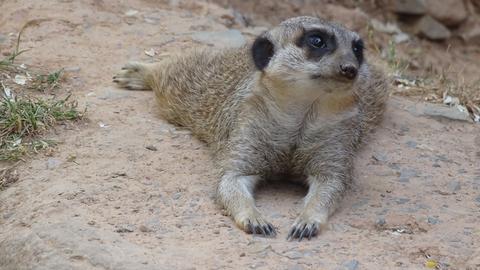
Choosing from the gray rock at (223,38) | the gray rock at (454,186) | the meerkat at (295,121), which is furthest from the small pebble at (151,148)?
the gray rock at (223,38)

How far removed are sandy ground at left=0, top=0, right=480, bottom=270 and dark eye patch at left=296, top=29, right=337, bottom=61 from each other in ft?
2.42

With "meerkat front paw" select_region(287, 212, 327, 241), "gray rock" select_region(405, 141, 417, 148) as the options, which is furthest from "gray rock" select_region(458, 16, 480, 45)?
"meerkat front paw" select_region(287, 212, 327, 241)

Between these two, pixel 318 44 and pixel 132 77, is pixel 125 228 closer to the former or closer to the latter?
pixel 318 44

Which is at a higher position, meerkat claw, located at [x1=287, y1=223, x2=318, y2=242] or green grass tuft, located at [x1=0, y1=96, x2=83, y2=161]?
meerkat claw, located at [x1=287, y1=223, x2=318, y2=242]

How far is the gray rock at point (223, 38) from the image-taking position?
6.58m

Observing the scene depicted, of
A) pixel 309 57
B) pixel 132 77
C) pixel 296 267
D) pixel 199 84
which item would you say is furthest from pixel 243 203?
pixel 132 77

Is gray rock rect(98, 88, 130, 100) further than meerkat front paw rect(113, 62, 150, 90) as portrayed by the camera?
No

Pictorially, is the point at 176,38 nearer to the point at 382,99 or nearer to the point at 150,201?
the point at 382,99

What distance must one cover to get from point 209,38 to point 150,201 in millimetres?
2482

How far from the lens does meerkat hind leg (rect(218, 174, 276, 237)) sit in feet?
13.5

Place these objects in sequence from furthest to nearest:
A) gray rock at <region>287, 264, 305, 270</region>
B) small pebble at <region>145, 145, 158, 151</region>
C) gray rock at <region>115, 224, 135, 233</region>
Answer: small pebble at <region>145, 145, 158, 151</region> < gray rock at <region>115, 224, 135, 233</region> < gray rock at <region>287, 264, 305, 270</region>

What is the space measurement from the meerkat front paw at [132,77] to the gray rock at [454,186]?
216cm

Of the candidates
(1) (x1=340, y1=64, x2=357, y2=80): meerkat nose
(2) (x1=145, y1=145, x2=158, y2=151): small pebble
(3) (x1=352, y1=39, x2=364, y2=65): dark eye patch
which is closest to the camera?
(1) (x1=340, y1=64, x2=357, y2=80): meerkat nose

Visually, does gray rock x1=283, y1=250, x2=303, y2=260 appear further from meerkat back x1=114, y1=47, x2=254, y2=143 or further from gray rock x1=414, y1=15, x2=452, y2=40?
gray rock x1=414, y1=15, x2=452, y2=40
